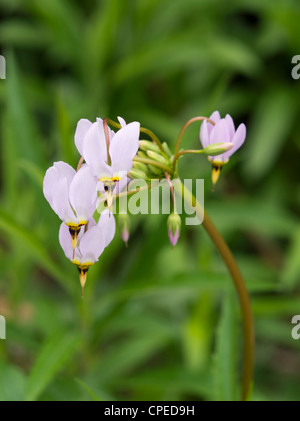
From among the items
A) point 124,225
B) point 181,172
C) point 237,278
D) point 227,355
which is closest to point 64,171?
point 124,225

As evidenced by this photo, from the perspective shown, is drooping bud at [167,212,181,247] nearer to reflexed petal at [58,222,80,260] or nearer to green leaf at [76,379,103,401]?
reflexed petal at [58,222,80,260]

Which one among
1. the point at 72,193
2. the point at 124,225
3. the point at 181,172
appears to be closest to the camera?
the point at 72,193

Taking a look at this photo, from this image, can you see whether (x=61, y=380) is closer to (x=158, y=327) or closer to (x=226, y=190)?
(x=158, y=327)

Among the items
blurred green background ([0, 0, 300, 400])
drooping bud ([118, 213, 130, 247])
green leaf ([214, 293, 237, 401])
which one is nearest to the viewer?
drooping bud ([118, 213, 130, 247])

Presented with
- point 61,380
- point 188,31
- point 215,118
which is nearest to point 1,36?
point 188,31

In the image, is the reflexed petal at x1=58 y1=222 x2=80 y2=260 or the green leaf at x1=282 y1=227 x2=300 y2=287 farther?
the green leaf at x1=282 y1=227 x2=300 y2=287

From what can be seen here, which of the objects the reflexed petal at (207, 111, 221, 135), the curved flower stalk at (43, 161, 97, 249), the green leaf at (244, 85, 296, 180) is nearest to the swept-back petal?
the curved flower stalk at (43, 161, 97, 249)

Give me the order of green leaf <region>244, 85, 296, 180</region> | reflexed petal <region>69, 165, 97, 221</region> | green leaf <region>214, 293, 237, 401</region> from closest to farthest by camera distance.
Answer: reflexed petal <region>69, 165, 97, 221</region> < green leaf <region>214, 293, 237, 401</region> < green leaf <region>244, 85, 296, 180</region>

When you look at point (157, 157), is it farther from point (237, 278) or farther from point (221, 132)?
point (237, 278)
